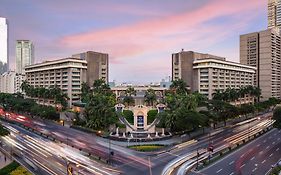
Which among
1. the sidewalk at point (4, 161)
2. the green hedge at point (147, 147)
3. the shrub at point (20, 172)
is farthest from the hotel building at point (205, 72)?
the shrub at point (20, 172)

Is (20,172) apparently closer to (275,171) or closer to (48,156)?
(48,156)

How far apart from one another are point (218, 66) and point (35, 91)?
11669cm

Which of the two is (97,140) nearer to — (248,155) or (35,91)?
(248,155)

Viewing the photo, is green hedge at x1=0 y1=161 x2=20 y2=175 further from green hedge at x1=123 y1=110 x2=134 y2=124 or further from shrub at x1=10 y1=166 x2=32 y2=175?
green hedge at x1=123 y1=110 x2=134 y2=124

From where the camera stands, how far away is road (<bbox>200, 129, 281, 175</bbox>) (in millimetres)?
52312

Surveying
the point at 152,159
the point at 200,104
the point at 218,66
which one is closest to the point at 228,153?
the point at 152,159

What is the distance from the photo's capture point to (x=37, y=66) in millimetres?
182000

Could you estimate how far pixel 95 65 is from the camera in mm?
172875

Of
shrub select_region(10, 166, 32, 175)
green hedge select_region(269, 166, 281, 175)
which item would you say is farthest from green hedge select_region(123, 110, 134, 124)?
green hedge select_region(269, 166, 281, 175)

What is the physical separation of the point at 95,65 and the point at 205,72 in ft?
246

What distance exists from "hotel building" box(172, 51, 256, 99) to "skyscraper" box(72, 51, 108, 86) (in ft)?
166

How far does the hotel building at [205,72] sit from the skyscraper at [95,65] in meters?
50.5

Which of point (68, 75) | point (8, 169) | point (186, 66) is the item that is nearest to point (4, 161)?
point (8, 169)

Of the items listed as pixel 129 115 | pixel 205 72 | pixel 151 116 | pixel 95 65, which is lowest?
pixel 151 116
